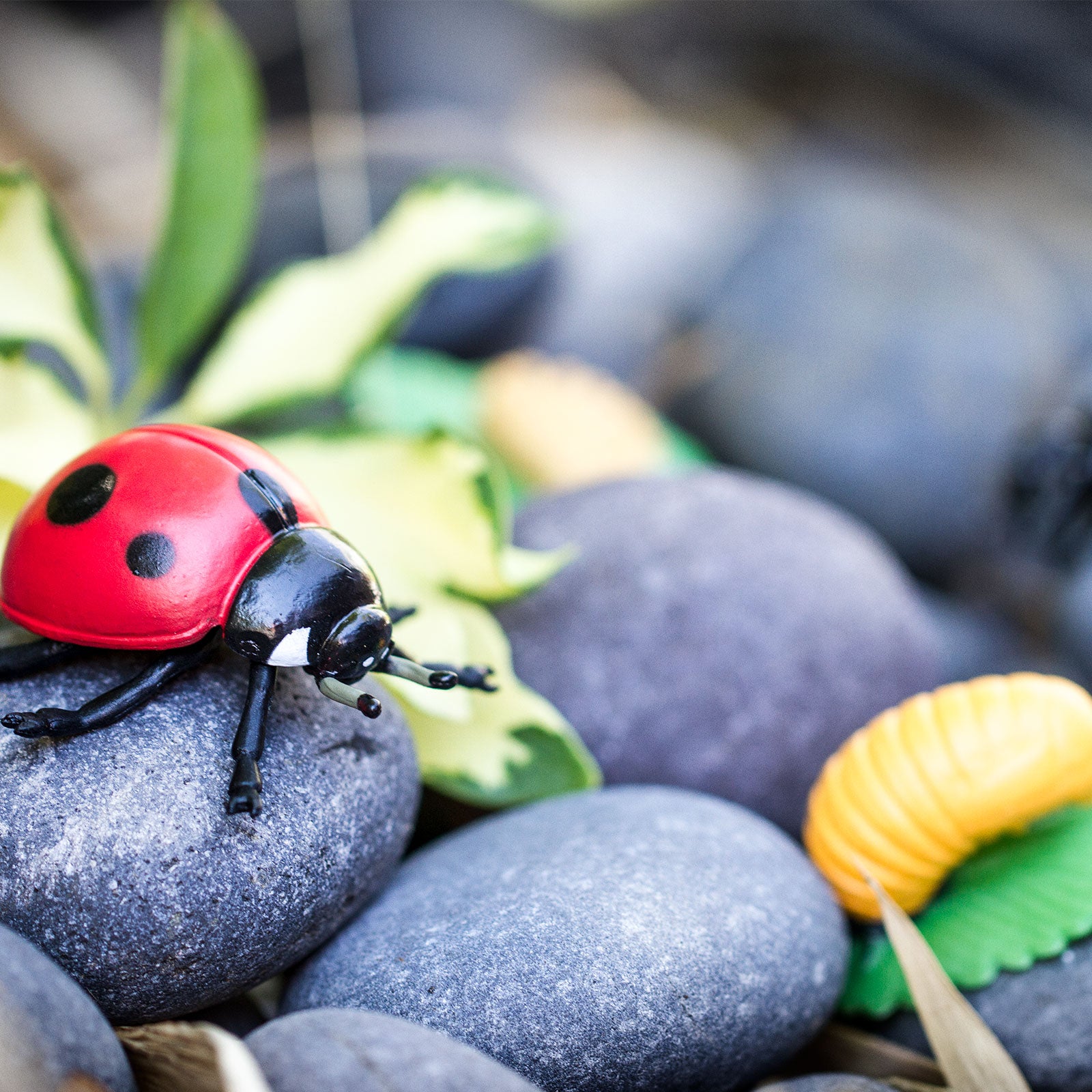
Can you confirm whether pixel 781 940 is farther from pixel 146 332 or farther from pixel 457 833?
pixel 146 332

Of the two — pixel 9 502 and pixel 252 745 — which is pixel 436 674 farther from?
pixel 9 502

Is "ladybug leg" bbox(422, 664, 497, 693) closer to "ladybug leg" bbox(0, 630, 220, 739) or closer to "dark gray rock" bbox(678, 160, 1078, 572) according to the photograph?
"ladybug leg" bbox(0, 630, 220, 739)

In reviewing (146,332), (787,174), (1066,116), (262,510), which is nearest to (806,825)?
(262,510)

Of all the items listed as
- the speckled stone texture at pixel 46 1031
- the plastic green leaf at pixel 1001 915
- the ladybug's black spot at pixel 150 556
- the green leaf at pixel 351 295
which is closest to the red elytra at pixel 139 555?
the ladybug's black spot at pixel 150 556

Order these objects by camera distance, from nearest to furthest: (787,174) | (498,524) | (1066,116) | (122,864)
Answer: (122,864) → (498,524) → (787,174) → (1066,116)

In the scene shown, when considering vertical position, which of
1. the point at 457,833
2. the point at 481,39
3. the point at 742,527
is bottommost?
the point at 457,833

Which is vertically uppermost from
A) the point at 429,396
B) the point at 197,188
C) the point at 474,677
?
the point at 197,188

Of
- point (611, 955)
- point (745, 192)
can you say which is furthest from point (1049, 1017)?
point (745, 192)
